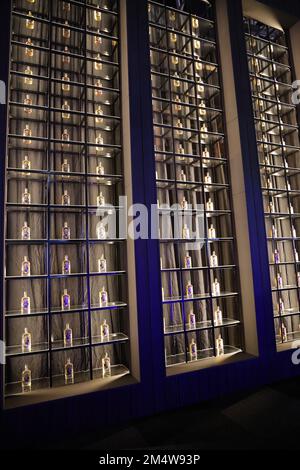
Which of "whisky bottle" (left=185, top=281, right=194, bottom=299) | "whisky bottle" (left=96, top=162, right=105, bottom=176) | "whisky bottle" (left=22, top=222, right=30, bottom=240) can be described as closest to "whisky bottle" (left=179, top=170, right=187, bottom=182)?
"whisky bottle" (left=96, top=162, right=105, bottom=176)

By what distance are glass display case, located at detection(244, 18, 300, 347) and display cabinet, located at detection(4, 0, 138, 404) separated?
5.65 ft

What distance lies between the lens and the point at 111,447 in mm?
1728

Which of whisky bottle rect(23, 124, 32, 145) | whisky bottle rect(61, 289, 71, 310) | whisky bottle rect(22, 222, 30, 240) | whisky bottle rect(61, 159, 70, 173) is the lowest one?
whisky bottle rect(61, 289, 71, 310)

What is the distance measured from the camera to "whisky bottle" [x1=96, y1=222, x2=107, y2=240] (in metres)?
2.48

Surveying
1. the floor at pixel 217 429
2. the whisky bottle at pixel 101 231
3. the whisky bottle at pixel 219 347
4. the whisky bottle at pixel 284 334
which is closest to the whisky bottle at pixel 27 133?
the whisky bottle at pixel 101 231

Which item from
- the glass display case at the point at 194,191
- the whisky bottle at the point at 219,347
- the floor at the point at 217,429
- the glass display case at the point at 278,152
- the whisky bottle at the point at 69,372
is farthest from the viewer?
the glass display case at the point at 278,152

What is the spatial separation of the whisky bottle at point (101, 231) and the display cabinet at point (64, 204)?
0.05 ft

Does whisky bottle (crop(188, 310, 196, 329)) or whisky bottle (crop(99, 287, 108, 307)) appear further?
whisky bottle (crop(188, 310, 196, 329))

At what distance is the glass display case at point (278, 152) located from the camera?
324 cm

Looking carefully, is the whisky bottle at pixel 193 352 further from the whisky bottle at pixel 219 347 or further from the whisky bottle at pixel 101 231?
the whisky bottle at pixel 101 231

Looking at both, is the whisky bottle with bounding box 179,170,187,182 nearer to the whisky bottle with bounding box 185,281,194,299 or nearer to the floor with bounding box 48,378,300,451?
the whisky bottle with bounding box 185,281,194,299

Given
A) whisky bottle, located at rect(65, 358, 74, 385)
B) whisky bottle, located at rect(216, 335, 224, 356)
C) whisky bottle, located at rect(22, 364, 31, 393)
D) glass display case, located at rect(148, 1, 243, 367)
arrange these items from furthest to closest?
1. glass display case, located at rect(148, 1, 243, 367)
2. whisky bottle, located at rect(216, 335, 224, 356)
3. whisky bottle, located at rect(65, 358, 74, 385)
4. whisky bottle, located at rect(22, 364, 31, 393)

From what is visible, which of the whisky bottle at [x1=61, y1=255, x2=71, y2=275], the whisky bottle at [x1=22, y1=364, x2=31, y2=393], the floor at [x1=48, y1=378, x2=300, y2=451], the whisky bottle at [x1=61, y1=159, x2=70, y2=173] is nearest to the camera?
the floor at [x1=48, y1=378, x2=300, y2=451]
